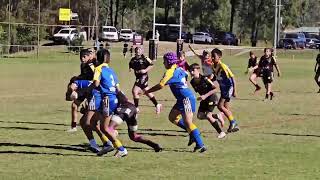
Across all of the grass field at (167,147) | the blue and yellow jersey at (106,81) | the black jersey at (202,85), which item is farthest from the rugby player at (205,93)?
the blue and yellow jersey at (106,81)

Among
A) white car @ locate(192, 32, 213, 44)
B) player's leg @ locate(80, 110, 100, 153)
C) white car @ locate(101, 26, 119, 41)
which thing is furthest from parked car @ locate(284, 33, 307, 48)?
player's leg @ locate(80, 110, 100, 153)

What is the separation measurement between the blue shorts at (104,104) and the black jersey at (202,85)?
3.05 meters

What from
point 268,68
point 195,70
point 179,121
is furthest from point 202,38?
point 179,121

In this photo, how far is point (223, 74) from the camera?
49.0 ft

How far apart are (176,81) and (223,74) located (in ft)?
10.6

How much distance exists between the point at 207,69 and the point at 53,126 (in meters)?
3.72

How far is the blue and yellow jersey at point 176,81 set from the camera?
11.8 metres

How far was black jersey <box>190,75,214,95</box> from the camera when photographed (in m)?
13.8

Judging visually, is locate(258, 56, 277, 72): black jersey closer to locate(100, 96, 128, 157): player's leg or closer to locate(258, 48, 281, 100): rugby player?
locate(258, 48, 281, 100): rugby player

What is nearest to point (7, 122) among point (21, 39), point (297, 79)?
point (297, 79)

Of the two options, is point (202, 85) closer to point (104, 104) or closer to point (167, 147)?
point (167, 147)

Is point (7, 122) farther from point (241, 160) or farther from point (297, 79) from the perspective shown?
point (297, 79)

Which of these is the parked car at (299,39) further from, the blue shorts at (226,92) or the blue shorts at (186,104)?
the blue shorts at (186,104)

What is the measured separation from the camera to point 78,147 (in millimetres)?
12562
